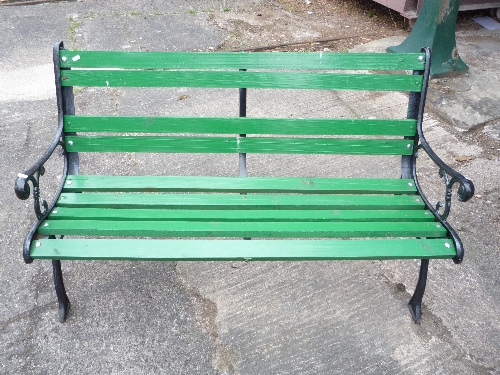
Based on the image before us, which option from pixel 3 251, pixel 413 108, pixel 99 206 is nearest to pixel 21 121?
pixel 3 251

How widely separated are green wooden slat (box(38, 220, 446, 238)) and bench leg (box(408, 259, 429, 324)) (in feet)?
0.88

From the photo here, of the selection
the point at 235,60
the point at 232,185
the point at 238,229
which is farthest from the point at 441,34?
the point at 238,229

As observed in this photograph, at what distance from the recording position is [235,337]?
8.16 ft

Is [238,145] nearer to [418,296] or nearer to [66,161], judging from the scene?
[66,161]

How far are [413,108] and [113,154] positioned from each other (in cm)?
214

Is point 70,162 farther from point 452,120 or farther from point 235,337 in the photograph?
point 452,120

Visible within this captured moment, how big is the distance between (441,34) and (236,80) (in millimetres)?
2998

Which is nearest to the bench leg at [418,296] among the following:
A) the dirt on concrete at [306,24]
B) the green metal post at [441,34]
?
the green metal post at [441,34]

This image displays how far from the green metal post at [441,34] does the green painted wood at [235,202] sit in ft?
9.10

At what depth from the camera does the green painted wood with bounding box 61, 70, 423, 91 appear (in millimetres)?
2551

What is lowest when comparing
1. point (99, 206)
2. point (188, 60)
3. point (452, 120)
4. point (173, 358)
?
point (173, 358)

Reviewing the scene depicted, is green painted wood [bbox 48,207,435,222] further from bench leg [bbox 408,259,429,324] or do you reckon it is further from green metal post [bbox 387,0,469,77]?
green metal post [bbox 387,0,469,77]

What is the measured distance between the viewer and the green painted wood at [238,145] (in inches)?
103

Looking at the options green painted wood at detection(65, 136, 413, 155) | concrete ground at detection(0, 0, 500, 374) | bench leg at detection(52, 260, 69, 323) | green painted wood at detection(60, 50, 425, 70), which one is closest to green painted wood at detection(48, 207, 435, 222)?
bench leg at detection(52, 260, 69, 323)
